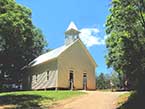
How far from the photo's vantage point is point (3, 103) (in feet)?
110

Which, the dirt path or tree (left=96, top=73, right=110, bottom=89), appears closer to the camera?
the dirt path

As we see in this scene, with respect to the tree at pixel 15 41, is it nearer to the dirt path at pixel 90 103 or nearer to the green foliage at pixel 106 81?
the dirt path at pixel 90 103

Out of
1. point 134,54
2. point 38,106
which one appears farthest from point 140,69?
point 38,106

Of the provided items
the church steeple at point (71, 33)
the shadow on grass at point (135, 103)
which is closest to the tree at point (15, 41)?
the church steeple at point (71, 33)

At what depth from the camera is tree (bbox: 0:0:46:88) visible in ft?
117

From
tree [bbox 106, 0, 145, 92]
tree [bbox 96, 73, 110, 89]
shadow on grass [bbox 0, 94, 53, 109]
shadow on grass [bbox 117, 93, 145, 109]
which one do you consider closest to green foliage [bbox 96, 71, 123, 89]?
tree [bbox 96, 73, 110, 89]

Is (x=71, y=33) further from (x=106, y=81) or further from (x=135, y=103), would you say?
(x=135, y=103)

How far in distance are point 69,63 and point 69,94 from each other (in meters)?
12.5

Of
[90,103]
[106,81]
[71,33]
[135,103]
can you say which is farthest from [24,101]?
[106,81]

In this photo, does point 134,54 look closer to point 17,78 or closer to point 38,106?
point 38,106

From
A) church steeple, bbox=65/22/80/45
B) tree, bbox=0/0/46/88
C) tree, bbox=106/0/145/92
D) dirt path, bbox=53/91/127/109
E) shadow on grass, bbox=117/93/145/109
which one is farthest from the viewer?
church steeple, bbox=65/22/80/45

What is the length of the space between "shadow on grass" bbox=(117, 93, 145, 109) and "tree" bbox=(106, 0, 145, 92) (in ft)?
2.73

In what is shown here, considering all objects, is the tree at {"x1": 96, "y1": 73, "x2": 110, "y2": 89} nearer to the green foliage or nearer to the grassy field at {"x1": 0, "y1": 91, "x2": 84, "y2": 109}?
the green foliage

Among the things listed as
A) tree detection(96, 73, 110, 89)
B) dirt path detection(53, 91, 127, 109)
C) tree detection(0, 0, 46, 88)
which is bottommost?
dirt path detection(53, 91, 127, 109)
